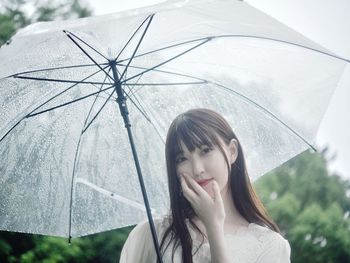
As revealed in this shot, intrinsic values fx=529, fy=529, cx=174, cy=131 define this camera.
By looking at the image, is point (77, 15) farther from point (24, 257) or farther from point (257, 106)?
point (257, 106)

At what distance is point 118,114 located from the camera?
2580 mm

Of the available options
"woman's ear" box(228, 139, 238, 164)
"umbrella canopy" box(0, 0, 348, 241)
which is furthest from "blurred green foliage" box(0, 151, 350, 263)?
"woman's ear" box(228, 139, 238, 164)

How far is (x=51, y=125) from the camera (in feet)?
8.22

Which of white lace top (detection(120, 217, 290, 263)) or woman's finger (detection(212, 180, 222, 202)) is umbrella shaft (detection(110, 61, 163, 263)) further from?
woman's finger (detection(212, 180, 222, 202))

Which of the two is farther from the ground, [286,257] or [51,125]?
[51,125]

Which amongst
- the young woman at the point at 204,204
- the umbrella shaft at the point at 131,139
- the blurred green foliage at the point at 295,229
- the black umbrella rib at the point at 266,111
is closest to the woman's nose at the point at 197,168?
the young woman at the point at 204,204

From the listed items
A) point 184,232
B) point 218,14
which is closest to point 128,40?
point 218,14

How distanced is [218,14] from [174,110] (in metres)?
0.77

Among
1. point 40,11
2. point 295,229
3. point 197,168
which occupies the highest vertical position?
point 40,11

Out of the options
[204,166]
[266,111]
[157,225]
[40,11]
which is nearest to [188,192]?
[204,166]

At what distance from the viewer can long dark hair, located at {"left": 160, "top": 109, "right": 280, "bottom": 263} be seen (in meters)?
2.09

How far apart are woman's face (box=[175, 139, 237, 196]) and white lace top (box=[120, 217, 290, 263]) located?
0.24 meters

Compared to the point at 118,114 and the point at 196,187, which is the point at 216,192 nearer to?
the point at 196,187

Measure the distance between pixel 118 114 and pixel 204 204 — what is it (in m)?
0.86
